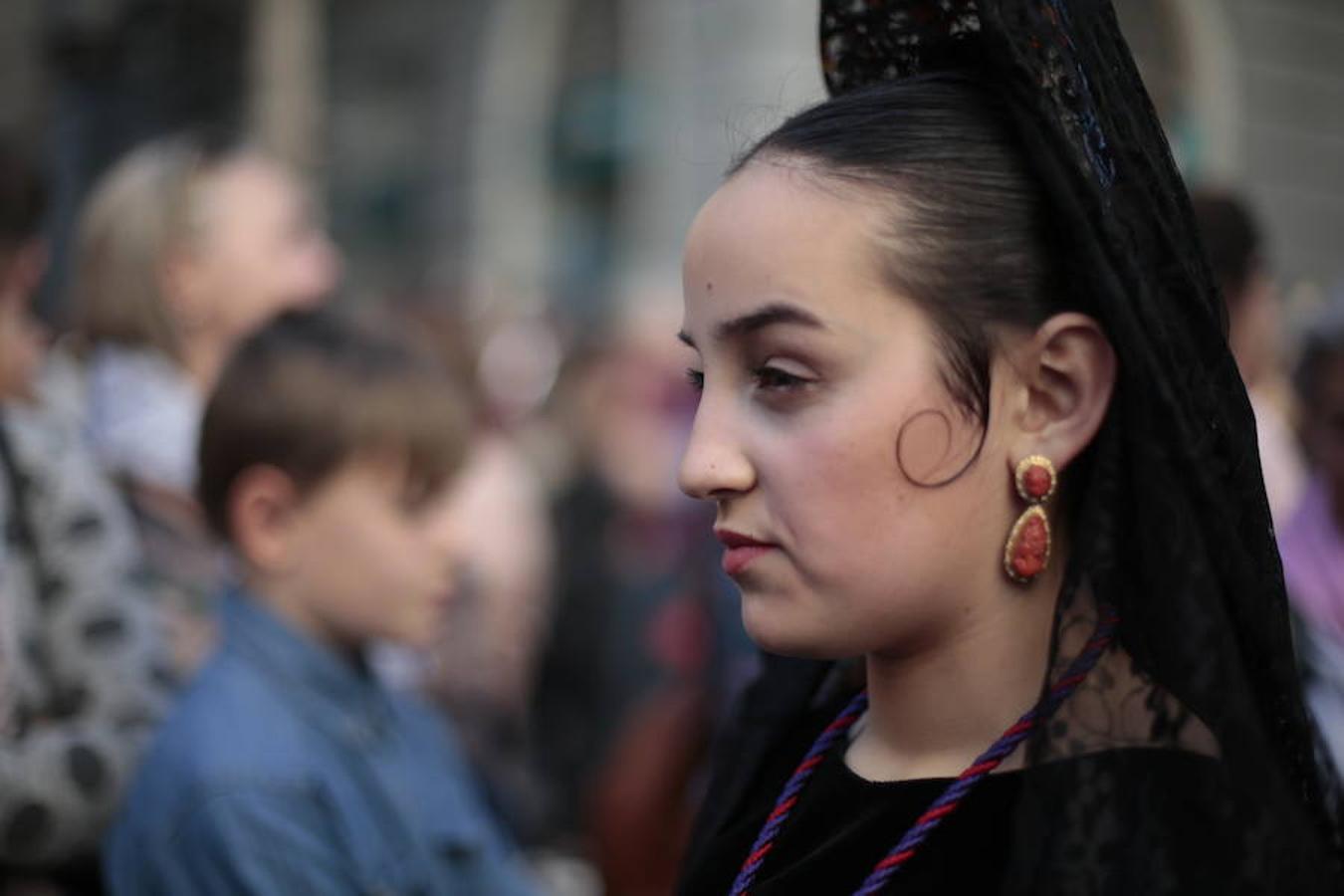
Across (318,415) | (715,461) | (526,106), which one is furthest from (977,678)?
(526,106)

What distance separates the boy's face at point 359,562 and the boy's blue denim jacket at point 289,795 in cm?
7

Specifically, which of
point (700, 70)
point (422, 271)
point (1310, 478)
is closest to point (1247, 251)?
point (1310, 478)

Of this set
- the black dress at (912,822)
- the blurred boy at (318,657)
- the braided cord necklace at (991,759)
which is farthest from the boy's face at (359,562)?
the braided cord necklace at (991,759)

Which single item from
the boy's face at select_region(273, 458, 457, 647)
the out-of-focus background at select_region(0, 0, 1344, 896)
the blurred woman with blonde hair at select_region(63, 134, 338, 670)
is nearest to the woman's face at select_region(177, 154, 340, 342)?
the blurred woman with blonde hair at select_region(63, 134, 338, 670)

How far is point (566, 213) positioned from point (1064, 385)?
12694mm

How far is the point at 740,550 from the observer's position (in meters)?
1.56

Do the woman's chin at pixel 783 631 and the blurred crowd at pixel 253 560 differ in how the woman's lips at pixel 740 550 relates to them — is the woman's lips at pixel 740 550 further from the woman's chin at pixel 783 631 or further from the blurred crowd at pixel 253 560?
the blurred crowd at pixel 253 560

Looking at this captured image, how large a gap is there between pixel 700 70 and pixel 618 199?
2.74 m

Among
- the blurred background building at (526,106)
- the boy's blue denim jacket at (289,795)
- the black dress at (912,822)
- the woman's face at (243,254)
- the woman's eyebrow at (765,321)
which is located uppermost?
the blurred background building at (526,106)

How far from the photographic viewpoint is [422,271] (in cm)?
1525

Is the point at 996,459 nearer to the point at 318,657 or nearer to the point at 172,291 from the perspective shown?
the point at 318,657

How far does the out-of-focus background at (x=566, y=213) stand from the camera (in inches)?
184

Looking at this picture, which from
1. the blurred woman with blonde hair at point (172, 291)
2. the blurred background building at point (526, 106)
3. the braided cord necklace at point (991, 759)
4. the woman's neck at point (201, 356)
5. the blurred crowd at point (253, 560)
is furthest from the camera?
the blurred background building at point (526, 106)

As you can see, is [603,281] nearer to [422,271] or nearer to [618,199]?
[618,199]
